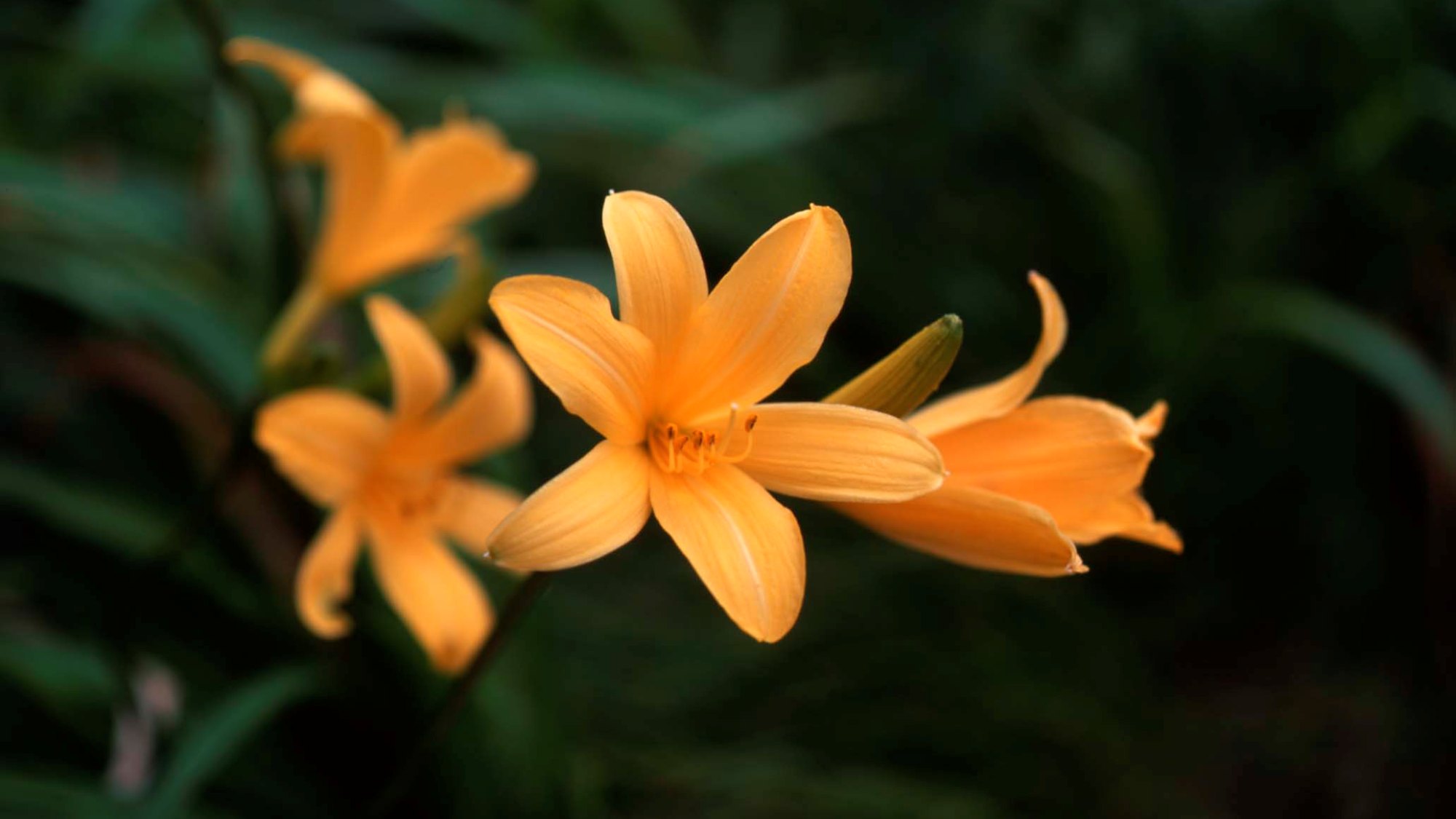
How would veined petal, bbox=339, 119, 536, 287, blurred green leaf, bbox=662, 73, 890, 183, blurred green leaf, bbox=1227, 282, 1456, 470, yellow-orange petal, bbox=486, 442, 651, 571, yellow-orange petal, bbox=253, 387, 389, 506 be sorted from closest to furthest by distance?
yellow-orange petal, bbox=486, 442, 651, 571 → yellow-orange petal, bbox=253, 387, 389, 506 → veined petal, bbox=339, 119, 536, 287 → blurred green leaf, bbox=1227, 282, 1456, 470 → blurred green leaf, bbox=662, 73, 890, 183

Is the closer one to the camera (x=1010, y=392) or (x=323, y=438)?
(x=1010, y=392)

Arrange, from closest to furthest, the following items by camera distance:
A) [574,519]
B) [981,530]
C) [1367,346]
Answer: [574,519] < [981,530] < [1367,346]

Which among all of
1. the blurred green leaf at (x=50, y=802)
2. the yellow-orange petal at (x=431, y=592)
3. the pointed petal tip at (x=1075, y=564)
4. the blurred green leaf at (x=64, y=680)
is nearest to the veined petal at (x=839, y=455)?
the pointed petal tip at (x=1075, y=564)

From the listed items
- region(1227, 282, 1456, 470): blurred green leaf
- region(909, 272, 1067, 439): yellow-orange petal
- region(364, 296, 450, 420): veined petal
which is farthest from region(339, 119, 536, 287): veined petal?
region(1227, 282, 1456, 470): blurred green leaf

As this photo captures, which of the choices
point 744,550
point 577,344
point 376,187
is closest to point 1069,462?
point 744,550

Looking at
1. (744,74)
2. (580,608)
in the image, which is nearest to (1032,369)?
(580,608)

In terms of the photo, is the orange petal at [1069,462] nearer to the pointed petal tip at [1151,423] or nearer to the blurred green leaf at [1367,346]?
the pointed petal tip at [1151,423]

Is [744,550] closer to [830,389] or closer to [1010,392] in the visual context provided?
[1010,392]

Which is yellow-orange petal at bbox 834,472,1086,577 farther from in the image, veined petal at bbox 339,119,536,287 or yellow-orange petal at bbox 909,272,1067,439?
veined petal at bbox 339,119,536,287
